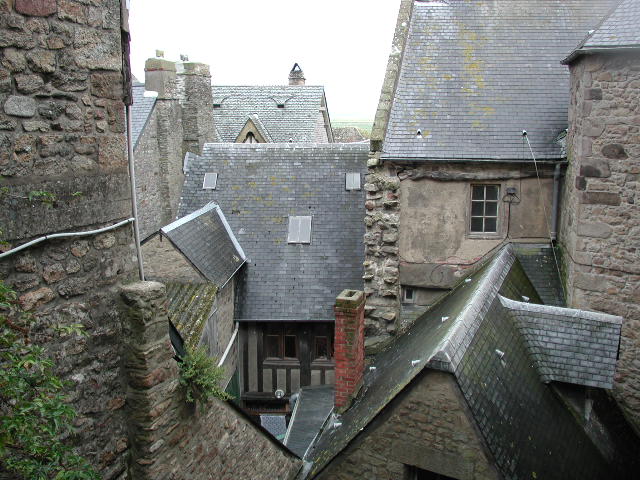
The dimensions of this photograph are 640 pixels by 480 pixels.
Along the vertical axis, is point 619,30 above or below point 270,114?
below

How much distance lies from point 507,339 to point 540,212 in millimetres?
3640

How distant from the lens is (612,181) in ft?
26.0

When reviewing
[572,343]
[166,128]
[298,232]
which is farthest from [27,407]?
[166,128]

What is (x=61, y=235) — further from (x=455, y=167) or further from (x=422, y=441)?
(x=455, y=167)

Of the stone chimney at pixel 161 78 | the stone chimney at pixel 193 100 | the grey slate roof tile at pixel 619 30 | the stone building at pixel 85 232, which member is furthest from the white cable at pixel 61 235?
the stone chimney at pixel 193 100

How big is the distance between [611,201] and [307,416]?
6.52 m

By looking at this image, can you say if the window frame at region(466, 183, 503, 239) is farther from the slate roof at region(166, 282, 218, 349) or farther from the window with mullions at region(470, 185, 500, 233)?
the slate roof at region(166, 282, 218, 349)

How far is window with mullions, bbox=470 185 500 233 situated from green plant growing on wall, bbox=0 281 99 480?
319 inches

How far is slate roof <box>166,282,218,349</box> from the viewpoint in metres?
9.98

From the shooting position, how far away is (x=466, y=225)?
9.98 meters

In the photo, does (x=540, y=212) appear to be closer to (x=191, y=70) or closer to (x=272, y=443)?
(x=272, y=443)

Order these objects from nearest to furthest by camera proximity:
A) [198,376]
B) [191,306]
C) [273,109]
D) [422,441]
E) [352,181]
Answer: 1. [198,376]
2. [422,441]
3. [191,306]
4. [352,181]
5. [273,109]

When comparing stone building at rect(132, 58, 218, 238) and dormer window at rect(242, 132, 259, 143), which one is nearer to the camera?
stone building at rect(132, 58, 218, 238)

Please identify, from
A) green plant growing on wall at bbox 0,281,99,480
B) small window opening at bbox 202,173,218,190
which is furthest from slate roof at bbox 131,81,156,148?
green plant growing on wall at bbox 0,281,99,480
